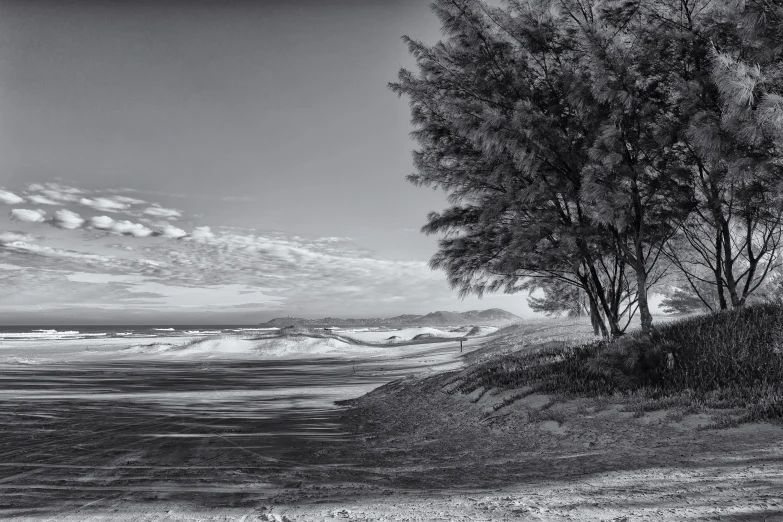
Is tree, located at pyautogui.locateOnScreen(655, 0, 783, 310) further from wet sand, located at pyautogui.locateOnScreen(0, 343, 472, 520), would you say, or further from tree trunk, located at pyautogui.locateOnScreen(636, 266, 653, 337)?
wet sand, located at pyautogui.locateOnScreen(0, 343, 472, 520)

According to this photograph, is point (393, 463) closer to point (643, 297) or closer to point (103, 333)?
point (643, 297)

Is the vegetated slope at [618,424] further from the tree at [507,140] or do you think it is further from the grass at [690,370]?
the tree at [507,140]

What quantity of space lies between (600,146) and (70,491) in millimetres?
9912

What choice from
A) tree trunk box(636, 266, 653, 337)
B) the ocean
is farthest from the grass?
the ocean

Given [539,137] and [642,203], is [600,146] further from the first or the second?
[642,203]

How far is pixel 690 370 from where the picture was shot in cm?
795

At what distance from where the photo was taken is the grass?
666 centimetres

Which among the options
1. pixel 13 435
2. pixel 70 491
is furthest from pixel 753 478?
pixel 13 435

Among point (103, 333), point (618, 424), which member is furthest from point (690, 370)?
point (103, 333)

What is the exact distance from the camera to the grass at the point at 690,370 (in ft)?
21.9

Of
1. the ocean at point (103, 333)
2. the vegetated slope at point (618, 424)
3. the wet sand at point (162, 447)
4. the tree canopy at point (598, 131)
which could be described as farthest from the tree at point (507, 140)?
the ocean at point (103, 333)

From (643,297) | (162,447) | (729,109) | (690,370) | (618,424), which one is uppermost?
(729,109)

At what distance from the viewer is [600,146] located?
31.8 ft

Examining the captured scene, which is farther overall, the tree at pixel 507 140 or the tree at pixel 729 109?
the tree at pixel 507 140
